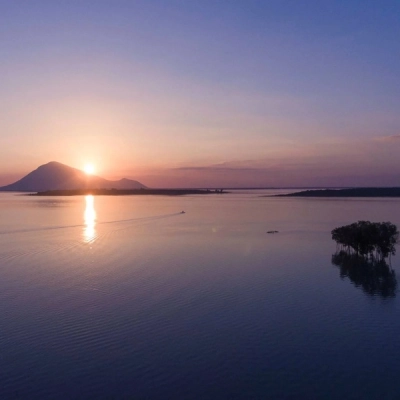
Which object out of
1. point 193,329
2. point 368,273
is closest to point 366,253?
point 368,273

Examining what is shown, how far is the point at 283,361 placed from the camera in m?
8.84

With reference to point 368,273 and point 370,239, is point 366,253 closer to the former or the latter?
point 370,239

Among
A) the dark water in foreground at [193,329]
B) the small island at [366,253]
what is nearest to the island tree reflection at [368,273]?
the small island at [366,253]

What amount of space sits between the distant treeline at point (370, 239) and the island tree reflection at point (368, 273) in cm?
42

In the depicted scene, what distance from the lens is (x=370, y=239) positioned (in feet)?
68.8

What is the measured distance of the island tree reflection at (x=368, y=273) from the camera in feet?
49.3

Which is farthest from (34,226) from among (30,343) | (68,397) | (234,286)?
(68,397)

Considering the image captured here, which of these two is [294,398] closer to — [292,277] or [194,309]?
[194,309]

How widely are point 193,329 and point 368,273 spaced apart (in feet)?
32.5

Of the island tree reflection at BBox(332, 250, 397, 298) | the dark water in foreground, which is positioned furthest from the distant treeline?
the dark water in foreground

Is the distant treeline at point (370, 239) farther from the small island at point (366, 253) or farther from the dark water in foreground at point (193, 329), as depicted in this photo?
the dark water in foreground at point (193, 329)

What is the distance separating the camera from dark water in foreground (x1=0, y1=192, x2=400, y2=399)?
7.94 metres

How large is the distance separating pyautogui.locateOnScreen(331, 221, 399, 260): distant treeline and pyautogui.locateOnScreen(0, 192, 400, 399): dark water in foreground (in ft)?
4.05

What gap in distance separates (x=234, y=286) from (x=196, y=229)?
1847 centimetres
